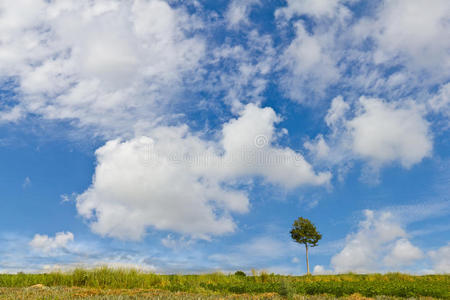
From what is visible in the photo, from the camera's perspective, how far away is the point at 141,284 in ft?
58.2

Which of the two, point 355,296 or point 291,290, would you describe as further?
point 355,296

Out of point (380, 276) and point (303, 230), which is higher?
point (303, 230)

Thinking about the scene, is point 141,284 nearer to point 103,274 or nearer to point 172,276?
point 103,274

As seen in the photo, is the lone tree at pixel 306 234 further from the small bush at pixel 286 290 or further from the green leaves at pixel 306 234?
the small bush at pixel 286 290

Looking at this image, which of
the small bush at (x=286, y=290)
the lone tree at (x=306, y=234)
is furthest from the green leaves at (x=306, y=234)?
the small bush at (x=286, y=290)

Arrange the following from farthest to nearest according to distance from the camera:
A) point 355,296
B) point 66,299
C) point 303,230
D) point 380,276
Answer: point 303,230 < point 380,276 < point 355,296 < point 66,299

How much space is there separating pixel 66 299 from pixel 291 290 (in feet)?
23.3

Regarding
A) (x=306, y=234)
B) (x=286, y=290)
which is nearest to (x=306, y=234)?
(x=306, y=234)

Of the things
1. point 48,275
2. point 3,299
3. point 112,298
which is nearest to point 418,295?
point 112,298

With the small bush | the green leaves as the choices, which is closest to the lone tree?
the green leaves

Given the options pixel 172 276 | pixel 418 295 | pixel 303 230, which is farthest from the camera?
pixel 303 230

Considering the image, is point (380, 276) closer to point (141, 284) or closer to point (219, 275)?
point (219, 275)

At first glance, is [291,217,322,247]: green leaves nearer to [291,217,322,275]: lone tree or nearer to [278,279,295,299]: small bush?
[291,217,322,275]: lone tree

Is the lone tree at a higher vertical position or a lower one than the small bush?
higher
